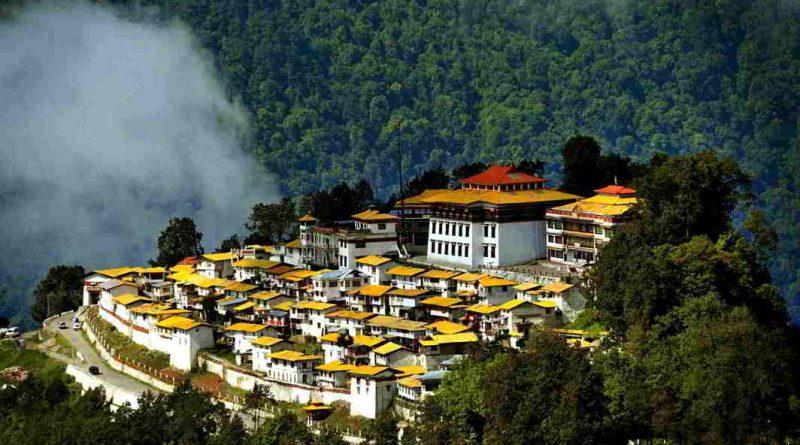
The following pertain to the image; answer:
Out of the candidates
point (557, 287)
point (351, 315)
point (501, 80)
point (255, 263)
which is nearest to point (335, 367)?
point (351, 315)

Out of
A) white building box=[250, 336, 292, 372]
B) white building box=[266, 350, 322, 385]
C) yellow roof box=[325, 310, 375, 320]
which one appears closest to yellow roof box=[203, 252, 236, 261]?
yellow roof box=[325, 310, 375, 320]

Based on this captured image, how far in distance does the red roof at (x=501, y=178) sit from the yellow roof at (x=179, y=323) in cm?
1375

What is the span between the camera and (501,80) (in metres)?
144

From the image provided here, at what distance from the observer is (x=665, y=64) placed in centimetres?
14038

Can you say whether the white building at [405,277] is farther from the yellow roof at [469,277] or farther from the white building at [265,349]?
the white building at [265,349]

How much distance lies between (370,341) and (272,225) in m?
23.0

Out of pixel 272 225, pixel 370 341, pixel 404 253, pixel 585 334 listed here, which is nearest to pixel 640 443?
pixel 585 334

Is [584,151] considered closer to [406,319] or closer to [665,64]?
[406,319]

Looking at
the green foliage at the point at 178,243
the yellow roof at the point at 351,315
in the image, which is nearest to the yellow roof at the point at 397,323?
the yellow roof at the point at 351,315

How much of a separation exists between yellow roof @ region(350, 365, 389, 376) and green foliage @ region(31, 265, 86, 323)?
3127 cm

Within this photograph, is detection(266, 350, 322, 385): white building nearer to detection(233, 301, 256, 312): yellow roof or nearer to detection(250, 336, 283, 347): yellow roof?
detection(250, 336, 283, 347): yellow roof

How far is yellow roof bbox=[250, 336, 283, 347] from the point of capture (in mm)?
79006

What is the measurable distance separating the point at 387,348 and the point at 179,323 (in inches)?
460

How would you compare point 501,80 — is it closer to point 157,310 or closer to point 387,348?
point 157,310
